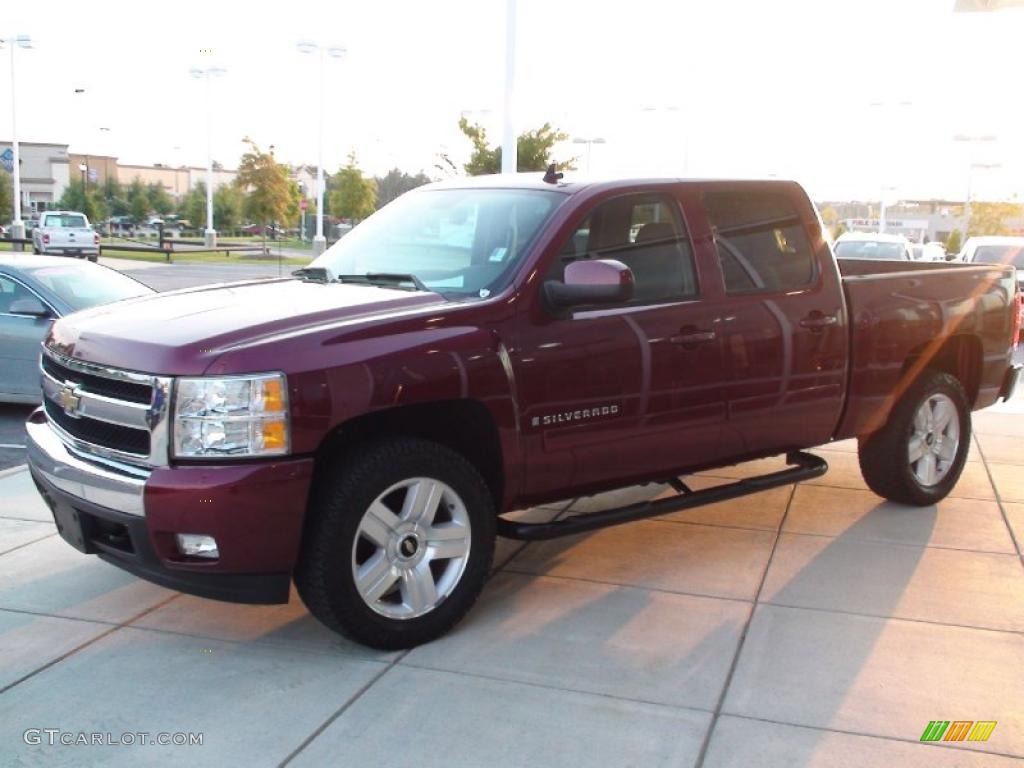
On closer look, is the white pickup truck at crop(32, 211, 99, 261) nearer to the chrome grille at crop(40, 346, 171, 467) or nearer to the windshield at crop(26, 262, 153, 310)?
the windshield at crop(26, 262, 153, 310)

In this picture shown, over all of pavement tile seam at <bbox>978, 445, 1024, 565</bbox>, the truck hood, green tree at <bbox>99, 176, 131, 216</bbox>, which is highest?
green tree at <bbox>99, 176, 131, 216</bbox>

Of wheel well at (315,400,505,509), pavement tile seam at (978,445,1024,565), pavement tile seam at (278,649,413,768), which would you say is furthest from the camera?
pavement tile seam at (978,445,1024,565)

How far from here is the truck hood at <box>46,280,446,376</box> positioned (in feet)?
13.4

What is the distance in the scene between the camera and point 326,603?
425cm

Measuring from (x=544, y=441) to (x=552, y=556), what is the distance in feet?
3.91

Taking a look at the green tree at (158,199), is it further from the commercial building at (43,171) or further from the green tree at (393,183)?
the green tree at (393,183)

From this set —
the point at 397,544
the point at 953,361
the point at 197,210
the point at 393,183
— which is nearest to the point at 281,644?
the point at 397,544

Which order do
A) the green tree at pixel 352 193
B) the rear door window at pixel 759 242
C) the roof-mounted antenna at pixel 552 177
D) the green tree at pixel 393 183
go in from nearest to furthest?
the roof-mounted antenna at pixel 552 177 → the rear door window at pixel 759 242 → the green tree at pixel 352 193 → the green tree at pixel 393 183

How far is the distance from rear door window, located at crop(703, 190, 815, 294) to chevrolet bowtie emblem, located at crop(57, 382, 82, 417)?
9.94ft

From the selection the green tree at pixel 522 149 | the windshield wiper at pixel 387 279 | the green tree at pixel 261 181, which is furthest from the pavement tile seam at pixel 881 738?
the green tree at pixel 261 181

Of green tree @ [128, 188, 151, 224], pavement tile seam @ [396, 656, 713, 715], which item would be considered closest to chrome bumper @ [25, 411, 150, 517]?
pavement tile seam @ [396, 656, 713, 715]

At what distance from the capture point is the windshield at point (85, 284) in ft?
32.1

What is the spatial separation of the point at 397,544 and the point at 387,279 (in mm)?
1283

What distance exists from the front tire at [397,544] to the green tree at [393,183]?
2525 inches
